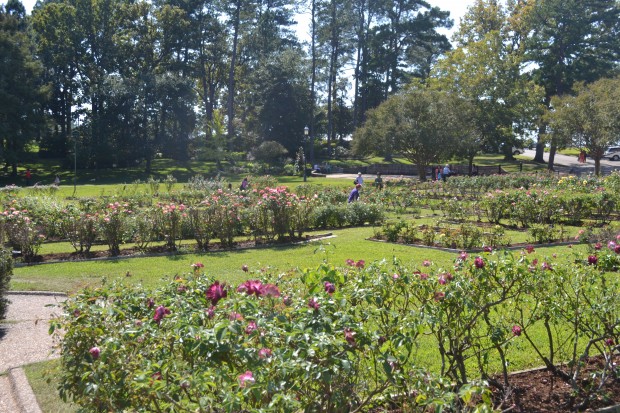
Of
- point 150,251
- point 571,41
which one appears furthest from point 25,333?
point 571,41

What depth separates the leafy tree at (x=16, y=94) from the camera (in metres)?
38.9

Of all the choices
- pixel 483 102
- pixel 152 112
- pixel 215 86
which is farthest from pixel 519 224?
pixel 215 86

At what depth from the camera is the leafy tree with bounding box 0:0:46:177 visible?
38906 mm

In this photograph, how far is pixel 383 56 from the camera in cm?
5503

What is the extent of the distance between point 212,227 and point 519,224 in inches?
340

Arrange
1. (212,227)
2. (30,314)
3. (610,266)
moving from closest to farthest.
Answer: (610,266)
(30,314)
(212,227)

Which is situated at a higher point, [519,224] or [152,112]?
[152,112]

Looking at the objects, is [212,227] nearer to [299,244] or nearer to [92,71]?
[299,244]

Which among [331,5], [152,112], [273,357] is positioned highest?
[331,5]

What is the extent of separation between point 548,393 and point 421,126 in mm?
31247

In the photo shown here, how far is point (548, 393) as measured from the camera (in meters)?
4.62

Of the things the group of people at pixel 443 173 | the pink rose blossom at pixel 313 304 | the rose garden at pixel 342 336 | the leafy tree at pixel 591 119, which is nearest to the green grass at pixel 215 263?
the rose garden at pixel 342 336

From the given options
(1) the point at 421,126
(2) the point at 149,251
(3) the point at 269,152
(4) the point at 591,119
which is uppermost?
(4) the point at 591,119

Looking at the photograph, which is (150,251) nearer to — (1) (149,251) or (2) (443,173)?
(1) (149,251)
